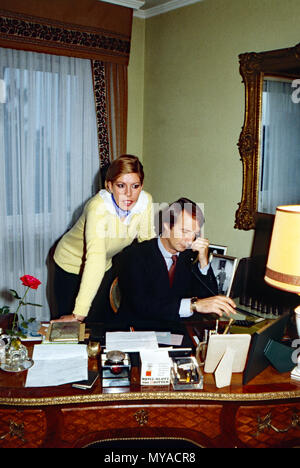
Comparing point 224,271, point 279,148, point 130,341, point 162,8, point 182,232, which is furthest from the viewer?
point 162,8

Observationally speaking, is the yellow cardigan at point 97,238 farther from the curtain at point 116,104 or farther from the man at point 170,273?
the curtain at point 116,104

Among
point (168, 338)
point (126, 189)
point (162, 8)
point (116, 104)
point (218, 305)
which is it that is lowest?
point (168, 338)

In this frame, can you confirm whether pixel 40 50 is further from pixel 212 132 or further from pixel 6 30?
pixel 212 132

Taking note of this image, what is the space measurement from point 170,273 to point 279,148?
1.26 metres

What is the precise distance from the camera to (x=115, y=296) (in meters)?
2.69

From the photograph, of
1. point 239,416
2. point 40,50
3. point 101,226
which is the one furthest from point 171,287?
point 40,50

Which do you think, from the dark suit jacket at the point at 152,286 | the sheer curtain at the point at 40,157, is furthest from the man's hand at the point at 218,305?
the sheer curtain at the point at 40,157

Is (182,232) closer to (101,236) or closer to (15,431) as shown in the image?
(101,236)

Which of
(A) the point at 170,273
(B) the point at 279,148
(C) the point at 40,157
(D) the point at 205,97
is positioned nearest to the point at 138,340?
(A) the point at 170,273

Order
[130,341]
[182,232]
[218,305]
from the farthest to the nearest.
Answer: [182,232] → [218,305] → [130,341]

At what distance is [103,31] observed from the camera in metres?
3.94

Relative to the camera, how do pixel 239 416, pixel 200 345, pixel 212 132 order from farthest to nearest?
pixel 212 132 → pixel 200 345 → pixel 239 416

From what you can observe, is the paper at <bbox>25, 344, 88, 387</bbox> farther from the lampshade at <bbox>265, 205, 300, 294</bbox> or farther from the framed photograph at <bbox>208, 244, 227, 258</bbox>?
the framed photograph at <bbox>208, 244, 227, 258</bbox>
